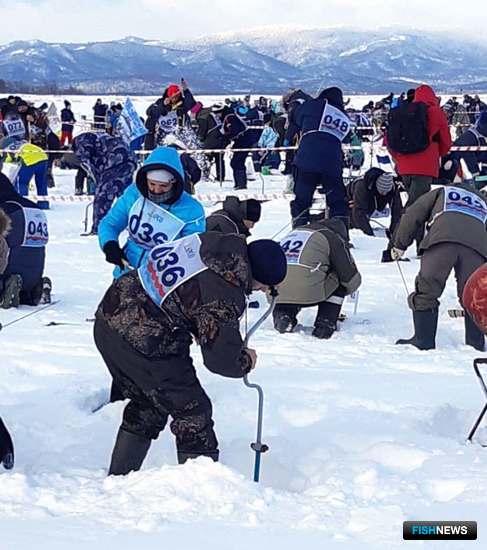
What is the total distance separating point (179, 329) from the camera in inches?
144

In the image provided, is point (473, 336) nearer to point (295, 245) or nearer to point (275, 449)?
point (295, 245)

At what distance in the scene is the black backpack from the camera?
28.9 ft

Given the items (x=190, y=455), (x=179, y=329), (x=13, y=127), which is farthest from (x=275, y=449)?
(x=13, y=127)

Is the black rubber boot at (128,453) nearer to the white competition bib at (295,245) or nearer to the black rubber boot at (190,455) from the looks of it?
the black rubber boot at (190,455)

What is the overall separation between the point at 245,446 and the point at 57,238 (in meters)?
7.59

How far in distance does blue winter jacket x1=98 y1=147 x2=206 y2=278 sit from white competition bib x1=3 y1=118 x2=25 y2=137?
9751 mm

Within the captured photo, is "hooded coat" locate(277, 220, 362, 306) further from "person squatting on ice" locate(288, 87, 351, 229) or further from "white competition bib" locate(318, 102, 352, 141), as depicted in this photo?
"white competition bib" locate(318, 102, 352, 141)

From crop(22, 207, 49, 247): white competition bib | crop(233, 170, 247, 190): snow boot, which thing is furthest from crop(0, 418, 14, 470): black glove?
crop(233, 170, 247, 190): snow boot

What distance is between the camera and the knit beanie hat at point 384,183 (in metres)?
9.95

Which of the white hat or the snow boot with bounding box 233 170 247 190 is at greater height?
the white hat

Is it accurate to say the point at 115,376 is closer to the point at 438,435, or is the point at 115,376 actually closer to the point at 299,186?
the point at 438,435

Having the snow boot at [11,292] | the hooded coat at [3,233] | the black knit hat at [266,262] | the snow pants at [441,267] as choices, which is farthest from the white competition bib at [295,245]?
the black knit hat at [266,262]

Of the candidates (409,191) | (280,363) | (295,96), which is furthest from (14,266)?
(295,96)

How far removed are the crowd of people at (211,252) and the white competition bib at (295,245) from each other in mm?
10
